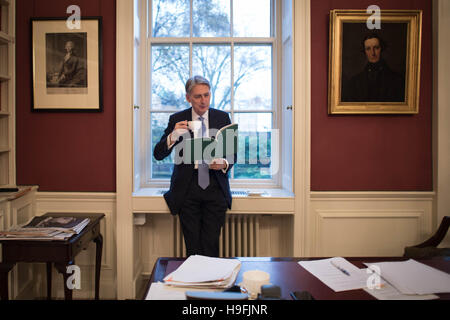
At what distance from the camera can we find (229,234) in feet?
9.28

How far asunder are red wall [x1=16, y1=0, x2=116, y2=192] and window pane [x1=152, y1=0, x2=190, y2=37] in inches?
19.1

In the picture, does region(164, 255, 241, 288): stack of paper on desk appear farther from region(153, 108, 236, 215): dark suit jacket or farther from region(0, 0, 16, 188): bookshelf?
region(0, 0, 16, 188): bookshelf

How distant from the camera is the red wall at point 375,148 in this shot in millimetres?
2658

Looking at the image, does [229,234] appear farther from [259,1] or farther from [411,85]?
[259,1]

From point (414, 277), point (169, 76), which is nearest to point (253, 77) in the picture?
point (169, 76)

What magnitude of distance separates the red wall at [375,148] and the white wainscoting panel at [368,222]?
10cm

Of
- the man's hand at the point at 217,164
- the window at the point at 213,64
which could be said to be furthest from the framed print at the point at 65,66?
the man's hand at the point at 217,164

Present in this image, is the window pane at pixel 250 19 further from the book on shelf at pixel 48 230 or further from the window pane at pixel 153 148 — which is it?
the book on shelf at pixel 48 230

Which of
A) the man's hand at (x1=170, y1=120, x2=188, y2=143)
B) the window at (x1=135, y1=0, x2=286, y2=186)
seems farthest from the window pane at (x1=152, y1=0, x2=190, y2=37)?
the man's hand at (x1=170, y1=120, x2=188, y2=143)

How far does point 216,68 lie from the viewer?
2.95 m

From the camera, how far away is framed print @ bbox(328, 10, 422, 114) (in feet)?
8.46

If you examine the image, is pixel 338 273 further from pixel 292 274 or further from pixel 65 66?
pixel 65 66

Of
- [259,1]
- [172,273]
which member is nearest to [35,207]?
[172,273]
